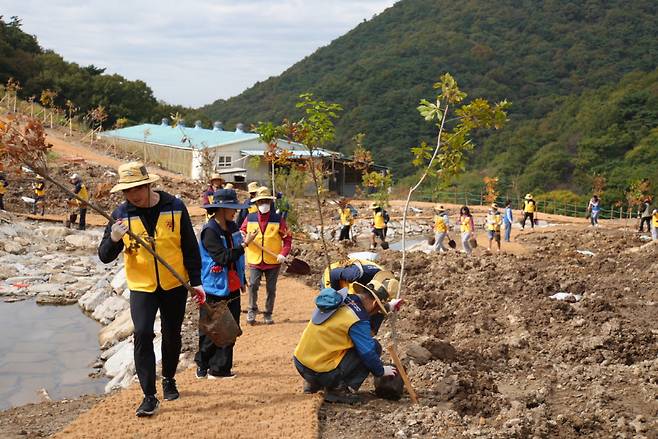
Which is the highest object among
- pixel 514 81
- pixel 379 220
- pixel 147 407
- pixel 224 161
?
pixel 514 81

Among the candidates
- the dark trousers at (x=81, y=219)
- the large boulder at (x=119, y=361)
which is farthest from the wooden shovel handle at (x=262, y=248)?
the dark trousers at (x=81, y=219)

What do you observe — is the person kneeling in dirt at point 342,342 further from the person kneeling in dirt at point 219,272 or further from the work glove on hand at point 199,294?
the person kneeling in dirt at point 219,272

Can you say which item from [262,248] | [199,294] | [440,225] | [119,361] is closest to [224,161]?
[440,225]

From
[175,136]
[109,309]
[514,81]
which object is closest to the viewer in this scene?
[109,309]

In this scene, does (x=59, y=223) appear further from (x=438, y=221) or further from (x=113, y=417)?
(x=113, y=417)

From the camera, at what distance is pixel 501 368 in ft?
24.0

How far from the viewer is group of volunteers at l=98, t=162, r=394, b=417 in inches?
213

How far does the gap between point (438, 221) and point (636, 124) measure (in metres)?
35.2

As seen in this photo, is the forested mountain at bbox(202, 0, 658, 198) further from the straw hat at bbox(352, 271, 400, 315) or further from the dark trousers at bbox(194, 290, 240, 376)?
the dark trousers at bbox(194, 290, 240, 376)

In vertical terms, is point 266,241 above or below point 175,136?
below

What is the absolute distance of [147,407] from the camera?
557 centimetres

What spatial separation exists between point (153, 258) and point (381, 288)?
72.2 inches

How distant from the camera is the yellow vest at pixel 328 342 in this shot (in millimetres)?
5793

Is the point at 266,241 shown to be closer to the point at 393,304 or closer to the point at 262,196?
the point at 262,196
